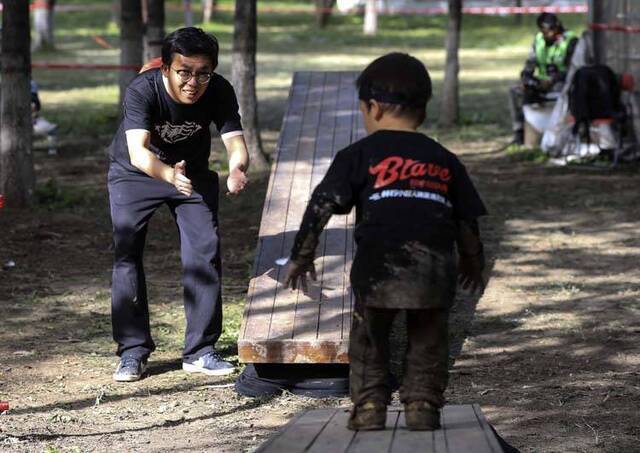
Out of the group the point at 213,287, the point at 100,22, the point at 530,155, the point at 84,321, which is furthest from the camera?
the point at 100,22

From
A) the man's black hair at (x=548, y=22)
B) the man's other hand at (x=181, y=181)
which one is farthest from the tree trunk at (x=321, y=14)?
the man's other hand at (x=181, y=181)

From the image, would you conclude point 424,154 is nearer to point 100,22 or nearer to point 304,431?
point 304,431

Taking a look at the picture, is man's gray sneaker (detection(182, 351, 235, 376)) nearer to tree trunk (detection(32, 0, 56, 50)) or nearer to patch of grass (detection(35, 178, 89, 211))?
patch of grass (detection(35, 178, 89, 211))

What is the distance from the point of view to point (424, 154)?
176 inches

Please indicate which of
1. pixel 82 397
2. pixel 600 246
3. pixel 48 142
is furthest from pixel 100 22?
pixel 82 397

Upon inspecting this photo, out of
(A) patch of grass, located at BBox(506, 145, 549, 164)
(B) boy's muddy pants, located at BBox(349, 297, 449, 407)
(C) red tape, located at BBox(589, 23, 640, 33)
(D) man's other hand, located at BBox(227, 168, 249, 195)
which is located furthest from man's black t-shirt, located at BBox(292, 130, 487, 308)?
(C) red tape, located at BBox(589, 23, 640, 33)

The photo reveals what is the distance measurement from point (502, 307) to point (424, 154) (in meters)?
4.01

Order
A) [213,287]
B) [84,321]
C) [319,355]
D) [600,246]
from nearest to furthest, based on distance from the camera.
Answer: [319,355] → [213,287] → [84,321] → [600,246]

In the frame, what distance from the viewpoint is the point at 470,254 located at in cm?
A: 467

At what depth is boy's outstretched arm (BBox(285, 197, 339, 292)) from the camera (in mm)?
4516

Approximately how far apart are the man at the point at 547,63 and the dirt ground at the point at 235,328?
104 inches

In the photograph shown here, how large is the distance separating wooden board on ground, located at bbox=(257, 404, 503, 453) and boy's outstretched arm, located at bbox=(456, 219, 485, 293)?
501mm

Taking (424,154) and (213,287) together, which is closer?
(424,154)

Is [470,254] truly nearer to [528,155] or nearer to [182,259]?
[182,259]
